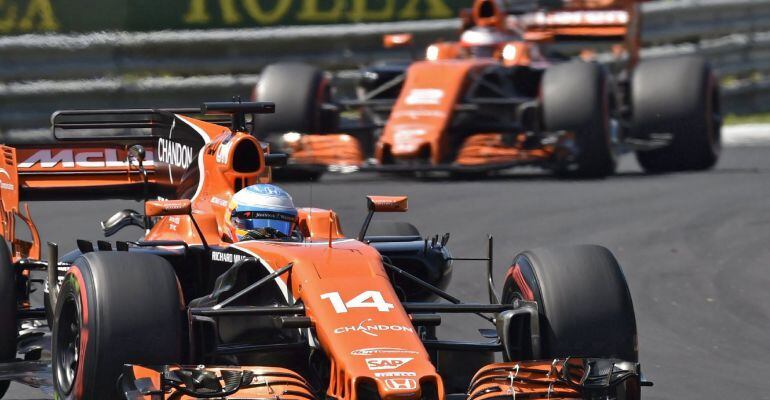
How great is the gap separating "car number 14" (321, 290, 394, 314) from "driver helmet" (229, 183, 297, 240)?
1066mm

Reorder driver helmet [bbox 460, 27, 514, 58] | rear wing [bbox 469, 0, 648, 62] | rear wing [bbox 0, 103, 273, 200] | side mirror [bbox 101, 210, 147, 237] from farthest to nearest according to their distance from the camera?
1. rear wing [bbox 469, 0, 648, 62]
2. driver helmet [bbox 460, 27, 514, 58]
3. rear wing [bbox 0, 103, 273, 200]
4. side mirror [bbox 101, 210, 147, 237]

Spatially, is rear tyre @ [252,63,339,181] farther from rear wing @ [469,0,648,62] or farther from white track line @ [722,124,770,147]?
white track line @ [722,124,770,147]

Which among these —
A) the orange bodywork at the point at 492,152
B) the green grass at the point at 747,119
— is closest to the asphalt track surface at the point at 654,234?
the orange bodywork at the point at 492,152

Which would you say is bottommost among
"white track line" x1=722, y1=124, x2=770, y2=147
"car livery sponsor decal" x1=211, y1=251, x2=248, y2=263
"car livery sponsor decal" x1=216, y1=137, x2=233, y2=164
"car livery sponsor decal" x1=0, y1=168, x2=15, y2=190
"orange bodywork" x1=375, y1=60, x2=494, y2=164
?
"white track line" x1=722, y1=124, x2=770, y2=147

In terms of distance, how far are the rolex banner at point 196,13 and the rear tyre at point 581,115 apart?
4125mm

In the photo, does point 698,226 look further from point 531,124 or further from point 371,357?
point 371,357

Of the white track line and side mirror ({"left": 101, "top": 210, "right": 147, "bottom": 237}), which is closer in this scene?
side mirror ({"left": 101, "top": 210, "right": 147, "bottom": 237})

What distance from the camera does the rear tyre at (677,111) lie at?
636 inches

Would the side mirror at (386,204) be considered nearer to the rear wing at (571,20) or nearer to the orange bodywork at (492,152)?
the orange bodywork at (492,152)

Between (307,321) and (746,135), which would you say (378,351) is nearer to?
(307,321)

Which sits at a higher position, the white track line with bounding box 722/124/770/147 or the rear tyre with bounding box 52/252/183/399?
the rear tyre with bounding box 52/252/183/399

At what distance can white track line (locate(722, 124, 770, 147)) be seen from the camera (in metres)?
18.9

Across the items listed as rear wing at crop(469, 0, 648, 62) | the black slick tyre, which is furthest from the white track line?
the black slick tyre

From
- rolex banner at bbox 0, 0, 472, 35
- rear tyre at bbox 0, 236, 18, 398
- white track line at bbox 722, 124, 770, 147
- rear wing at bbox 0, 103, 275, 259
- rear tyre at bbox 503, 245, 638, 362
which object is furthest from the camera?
white track line at bbox 722, 124, 770, 147
